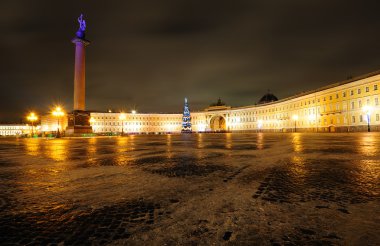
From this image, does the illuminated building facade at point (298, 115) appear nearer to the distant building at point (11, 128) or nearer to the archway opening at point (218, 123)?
the archway opening at point (218, 123)

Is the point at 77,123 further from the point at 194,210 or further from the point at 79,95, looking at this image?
the point at 194,210

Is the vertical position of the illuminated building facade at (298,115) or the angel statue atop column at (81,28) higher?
the angel statue atop column at (81,28)

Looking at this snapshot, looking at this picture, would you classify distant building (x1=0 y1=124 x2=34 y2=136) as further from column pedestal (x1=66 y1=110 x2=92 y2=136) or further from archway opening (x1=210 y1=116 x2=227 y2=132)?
column pedestal (x1=66 y1=110 x2=92 y2=136)

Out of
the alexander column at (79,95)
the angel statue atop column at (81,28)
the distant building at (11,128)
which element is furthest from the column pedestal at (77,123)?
the distant building at (11,128)

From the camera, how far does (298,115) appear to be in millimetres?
80688

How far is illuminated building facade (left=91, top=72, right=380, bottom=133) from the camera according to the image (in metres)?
51.6

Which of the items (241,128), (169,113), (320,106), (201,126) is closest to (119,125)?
(169,113)

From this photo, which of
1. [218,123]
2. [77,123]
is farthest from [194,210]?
[218,123]

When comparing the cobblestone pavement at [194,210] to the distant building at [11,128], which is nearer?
the cobblestone pavement at [194,210]

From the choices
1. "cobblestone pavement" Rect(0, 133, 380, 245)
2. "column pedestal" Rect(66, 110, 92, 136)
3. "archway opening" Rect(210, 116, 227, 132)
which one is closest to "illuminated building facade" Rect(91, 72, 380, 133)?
"archway opening" Rect(210, 116, 227, 132)

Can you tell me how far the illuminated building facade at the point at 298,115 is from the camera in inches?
2032

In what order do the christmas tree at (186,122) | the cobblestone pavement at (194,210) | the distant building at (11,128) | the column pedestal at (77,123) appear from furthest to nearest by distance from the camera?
the distant building at (11,128)
the christmas tree at (186,122)
the column pedestal at (77,123)
the cobblestone pavement at (194,210)

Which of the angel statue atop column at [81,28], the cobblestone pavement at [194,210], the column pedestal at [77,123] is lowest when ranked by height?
the cobblestone pavement at [194,210]

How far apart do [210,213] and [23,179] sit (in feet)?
16.0
